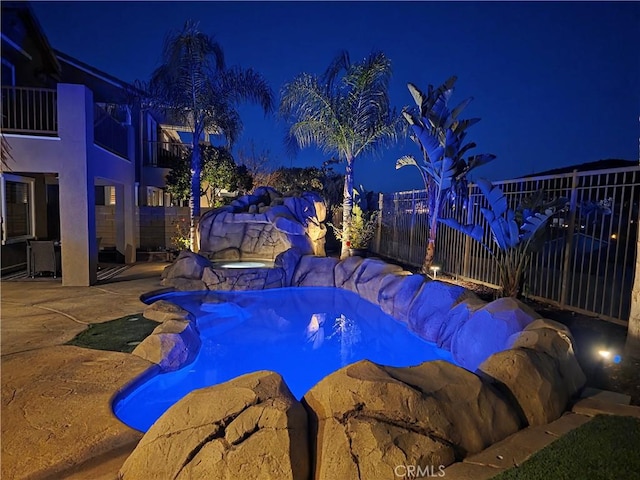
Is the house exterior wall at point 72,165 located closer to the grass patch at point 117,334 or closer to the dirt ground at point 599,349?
the grass patch at point 117,334

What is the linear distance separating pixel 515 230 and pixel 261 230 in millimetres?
8901

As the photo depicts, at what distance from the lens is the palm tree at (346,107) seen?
1167 cm

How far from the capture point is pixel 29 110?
922cm

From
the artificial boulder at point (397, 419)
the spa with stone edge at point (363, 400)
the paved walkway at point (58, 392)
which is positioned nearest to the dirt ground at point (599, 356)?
the spa with stone edge at point (363, 400)

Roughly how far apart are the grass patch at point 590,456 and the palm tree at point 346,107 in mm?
10335

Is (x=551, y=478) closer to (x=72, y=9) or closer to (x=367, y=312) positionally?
(x=367, y=312)

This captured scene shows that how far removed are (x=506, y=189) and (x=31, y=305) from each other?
10366 mm

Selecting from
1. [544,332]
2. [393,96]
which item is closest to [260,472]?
[544,332]

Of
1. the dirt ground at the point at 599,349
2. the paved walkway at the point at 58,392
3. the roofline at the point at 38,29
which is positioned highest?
the roofline at the point at 38,29

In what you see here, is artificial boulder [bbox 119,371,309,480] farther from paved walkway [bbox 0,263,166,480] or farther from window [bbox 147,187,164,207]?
window [bbox 147,187,164,207]

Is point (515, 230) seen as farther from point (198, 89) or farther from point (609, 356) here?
point (198, 89)

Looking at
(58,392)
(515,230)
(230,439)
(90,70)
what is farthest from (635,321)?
(90,70)

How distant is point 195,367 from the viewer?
17.8 ft

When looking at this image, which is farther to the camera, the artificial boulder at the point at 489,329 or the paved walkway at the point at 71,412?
the artificial boulder at the point at 489,329
